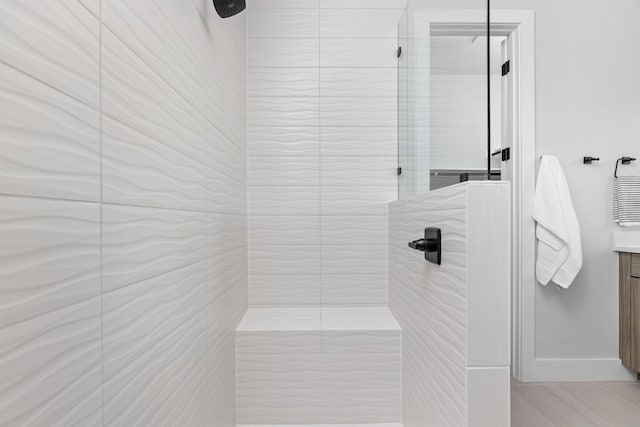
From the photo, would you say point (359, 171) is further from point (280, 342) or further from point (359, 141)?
point (280, 342)

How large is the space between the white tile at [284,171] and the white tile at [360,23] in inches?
28.2

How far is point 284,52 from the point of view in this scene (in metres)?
2.25

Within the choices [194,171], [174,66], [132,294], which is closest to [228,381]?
[194,171]

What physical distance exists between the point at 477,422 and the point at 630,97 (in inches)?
96.2

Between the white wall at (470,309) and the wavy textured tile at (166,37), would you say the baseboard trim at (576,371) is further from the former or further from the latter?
the wavy textured tile at (166,37)

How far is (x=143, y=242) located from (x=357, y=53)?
5.88 feet

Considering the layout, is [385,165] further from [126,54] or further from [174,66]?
[126,54]

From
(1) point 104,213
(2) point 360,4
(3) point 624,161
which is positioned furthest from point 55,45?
(3) point 624,161

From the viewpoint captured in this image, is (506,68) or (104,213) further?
(506,68)

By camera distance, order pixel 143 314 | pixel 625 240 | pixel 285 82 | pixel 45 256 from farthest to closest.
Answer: pixel 625 240 → pixel 285 82 → pixel 143 314 → pixel 45 256

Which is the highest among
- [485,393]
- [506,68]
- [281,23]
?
[281,23]

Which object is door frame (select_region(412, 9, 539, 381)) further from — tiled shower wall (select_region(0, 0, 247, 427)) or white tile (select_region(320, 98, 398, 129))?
tiled shower wall (select_region(0, 0, 247, 427))

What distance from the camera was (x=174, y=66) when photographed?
1.06 meters

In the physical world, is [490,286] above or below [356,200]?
below
